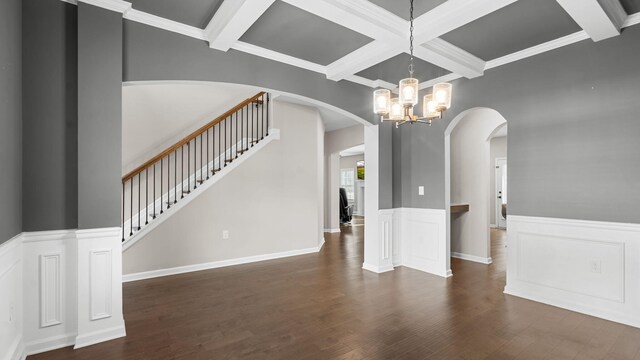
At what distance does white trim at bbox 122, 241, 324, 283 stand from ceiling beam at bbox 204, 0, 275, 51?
3264 mm

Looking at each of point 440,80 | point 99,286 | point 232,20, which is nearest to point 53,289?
point 99,286

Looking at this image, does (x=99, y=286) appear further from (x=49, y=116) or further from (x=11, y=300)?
(x=49, y=116)

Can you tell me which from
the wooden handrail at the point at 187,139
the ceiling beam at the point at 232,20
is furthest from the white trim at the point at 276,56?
the wooden handrail at the point at 187,139

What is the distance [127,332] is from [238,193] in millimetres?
2786

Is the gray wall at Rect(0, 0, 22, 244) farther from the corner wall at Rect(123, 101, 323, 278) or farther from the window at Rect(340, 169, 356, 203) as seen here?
the window at Rect(340, 169, 356, 203)

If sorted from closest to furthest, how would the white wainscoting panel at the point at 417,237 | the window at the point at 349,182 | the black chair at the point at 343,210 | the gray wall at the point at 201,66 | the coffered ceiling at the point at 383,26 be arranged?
the coffered ceiling at the point at 383,26, the gray wall at the point at 201,66, the white wainscoting panel at the point at 417,237, the black chair at the point at 343,210, the window at the point at 349,182

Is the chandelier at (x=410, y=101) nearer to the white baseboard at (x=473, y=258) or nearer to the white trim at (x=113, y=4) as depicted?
the white trim at (x=113, y=4)

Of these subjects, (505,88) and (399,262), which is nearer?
(505,88)

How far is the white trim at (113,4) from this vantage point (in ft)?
8.39

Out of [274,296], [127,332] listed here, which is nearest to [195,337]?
[127,332]

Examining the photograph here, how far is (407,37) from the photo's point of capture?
3.05 metres

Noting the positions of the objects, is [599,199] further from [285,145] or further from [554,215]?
[285,145]

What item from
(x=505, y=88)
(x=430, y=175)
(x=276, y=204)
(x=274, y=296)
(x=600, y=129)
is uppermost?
(x=505, y=88)

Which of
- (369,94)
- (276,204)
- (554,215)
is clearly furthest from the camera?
(276,204)
